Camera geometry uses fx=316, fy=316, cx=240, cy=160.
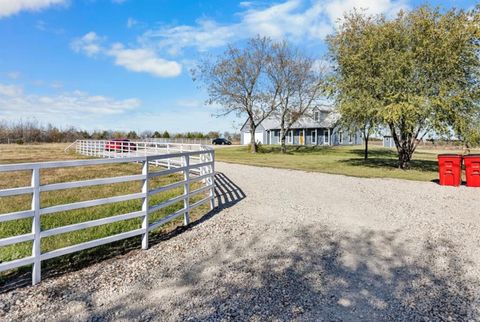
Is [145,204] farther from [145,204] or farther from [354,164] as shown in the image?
[354,164]

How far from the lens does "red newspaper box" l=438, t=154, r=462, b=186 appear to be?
444 inches

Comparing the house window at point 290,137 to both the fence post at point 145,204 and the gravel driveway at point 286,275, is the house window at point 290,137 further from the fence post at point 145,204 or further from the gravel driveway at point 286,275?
the fence post at point 145,204

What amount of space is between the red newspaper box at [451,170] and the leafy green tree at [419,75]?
3394mm

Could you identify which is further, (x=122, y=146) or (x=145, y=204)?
(x=122, y=146)

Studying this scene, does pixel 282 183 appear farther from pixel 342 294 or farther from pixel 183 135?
pixel 183 135

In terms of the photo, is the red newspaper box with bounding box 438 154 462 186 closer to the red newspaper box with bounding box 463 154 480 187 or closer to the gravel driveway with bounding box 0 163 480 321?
the red newspaper box with bounding box 463 154 480 187

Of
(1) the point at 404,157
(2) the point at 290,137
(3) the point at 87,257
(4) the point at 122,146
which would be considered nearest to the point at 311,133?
(2) the point at 290,137

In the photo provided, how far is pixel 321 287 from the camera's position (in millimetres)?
3570

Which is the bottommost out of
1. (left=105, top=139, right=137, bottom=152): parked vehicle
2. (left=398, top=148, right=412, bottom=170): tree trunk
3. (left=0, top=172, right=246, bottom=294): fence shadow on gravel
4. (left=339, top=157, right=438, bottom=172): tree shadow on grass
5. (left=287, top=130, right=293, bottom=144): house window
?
(left=0, top=172, right=246, bottom=294): fence shadow on gravel

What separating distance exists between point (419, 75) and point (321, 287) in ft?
49.7

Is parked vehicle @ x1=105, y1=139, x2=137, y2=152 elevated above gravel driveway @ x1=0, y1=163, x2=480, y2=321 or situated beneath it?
elevated above

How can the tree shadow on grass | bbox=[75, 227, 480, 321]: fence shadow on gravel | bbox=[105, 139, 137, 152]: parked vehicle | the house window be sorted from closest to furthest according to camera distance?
bbox=[75, 227, 480, 321]: fence shadow on gravel, the tree shadow on grass, bbox=[105, 139, 137, 152]: parked vehicle, the house window

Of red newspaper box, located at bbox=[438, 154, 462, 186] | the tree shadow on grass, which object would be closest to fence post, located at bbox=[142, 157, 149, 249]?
red newspaper box, located at bbox=[438, 154, 462, 186]

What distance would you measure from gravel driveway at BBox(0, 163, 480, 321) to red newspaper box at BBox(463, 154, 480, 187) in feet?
16.7
